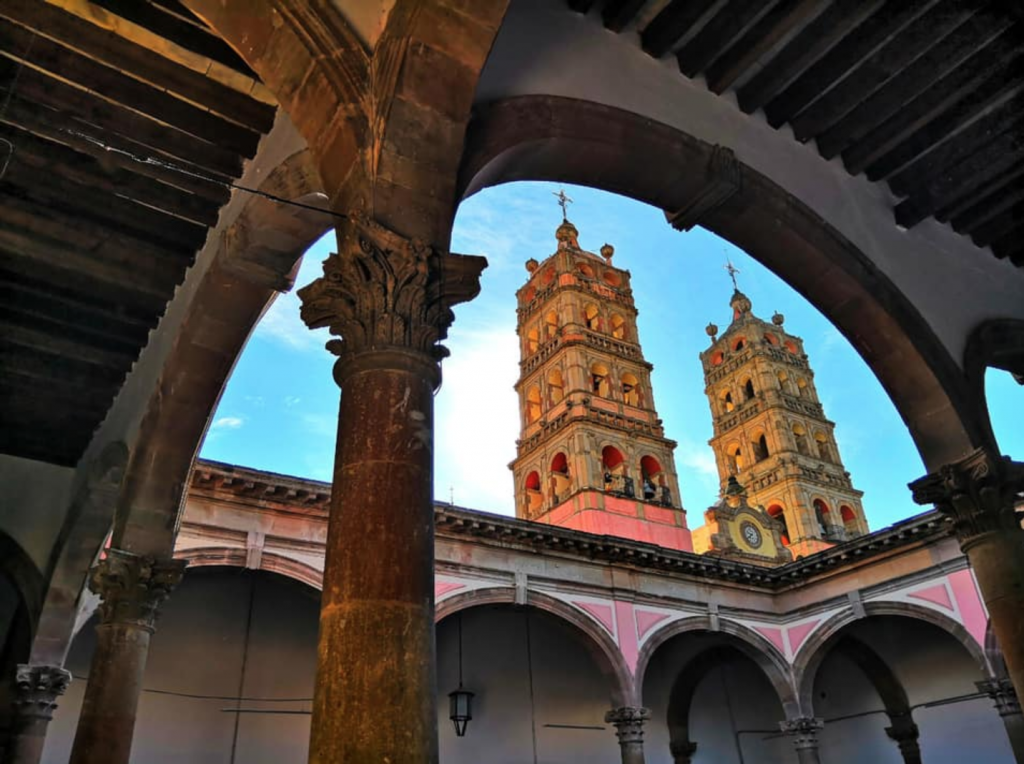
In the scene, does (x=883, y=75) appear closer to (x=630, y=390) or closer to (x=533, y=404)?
(x=630, y=390)

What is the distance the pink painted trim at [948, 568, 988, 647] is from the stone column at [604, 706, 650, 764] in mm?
A: 5209

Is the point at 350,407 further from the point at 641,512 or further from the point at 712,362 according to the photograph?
the point at 712,362

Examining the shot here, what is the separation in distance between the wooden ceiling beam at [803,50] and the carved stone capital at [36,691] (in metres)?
7.78

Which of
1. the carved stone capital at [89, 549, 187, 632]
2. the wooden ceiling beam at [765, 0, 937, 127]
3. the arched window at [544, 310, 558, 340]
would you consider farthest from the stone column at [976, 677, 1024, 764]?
the arched window at [544, 310, 558, 340]

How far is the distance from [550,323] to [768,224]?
23265 mm

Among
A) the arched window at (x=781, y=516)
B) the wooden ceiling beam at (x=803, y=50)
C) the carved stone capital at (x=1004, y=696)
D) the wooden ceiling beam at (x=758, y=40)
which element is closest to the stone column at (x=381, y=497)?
the wooden ceiling beam at (x=758, y=40)

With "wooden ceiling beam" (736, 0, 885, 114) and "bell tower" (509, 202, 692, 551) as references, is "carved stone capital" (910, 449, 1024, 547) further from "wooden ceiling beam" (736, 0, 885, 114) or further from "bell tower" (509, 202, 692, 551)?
"bell tower" (509, 202, 692, 551)

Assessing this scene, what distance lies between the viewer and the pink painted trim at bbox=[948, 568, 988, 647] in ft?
39.7

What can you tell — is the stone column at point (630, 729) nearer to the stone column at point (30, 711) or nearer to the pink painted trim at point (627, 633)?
the pink painted trim at point (627, 633)

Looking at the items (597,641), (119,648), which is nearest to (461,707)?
(597,641)

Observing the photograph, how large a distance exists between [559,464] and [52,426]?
62.3 feet

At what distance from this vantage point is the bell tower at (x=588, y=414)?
76.1ft

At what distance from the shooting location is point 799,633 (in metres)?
14.8

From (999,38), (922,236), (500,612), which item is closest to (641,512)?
(500,612)
